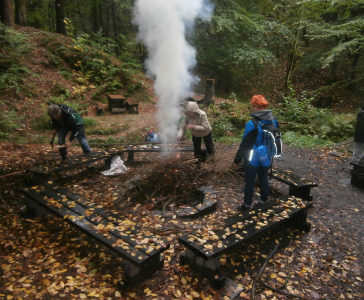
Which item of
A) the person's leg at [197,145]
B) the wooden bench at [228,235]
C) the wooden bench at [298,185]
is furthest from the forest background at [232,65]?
the wooden bench at [228,235]

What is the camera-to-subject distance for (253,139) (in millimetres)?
3816

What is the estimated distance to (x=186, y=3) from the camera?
839 cm

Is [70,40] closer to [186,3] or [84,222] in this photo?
[186,3]

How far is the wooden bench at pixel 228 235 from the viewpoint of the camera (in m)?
2.90

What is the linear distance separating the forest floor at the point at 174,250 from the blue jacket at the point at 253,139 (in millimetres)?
1150

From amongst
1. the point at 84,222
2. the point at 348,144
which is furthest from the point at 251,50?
the point at 84,222

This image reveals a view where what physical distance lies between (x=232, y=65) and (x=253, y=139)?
43.3ft

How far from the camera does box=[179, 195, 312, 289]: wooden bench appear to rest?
290cm

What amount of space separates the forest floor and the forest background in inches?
153

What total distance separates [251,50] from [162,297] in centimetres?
1295

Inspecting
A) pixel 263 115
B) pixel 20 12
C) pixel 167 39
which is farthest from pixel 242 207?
pixel 20 12

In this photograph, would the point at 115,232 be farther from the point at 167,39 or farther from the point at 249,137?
the point at 167,39

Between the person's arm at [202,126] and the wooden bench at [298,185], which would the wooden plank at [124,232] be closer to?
the person's arm at [202,126]

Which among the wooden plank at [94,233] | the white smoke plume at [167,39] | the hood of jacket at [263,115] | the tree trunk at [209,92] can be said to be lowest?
the wooden plank at [94,233]
